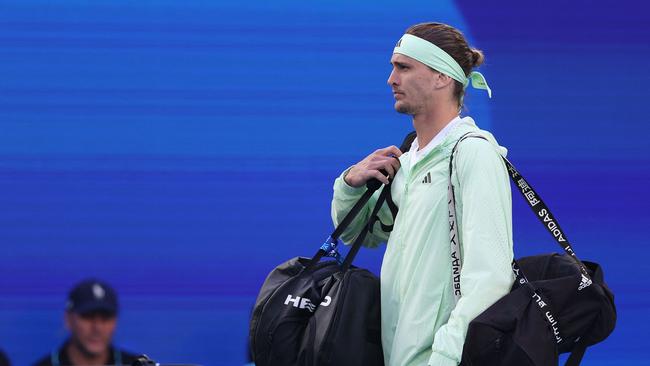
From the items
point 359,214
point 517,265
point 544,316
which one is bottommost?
point 544,316

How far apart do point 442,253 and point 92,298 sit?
5.11 ft

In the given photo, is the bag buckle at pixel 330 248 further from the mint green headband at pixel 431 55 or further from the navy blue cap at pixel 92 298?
the navy blue cap at pixel 92 298

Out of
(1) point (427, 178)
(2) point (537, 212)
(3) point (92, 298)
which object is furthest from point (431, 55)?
(3) point (92, 298)

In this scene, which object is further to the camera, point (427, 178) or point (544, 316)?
point (427, 178)

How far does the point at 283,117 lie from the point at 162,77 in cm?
42

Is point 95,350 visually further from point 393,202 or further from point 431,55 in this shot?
point 431,55

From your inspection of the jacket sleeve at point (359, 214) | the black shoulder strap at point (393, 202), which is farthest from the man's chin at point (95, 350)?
the black shoulder strap at point (393, 202)

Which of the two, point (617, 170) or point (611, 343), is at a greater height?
point (617, 170)

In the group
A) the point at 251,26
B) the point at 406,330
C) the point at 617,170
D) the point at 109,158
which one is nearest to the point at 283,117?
the point at 251,26

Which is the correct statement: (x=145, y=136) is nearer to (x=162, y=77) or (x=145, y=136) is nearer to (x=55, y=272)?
(x=162, y=77)

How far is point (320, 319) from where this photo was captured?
2893mm

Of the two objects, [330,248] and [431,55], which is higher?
[431,55]

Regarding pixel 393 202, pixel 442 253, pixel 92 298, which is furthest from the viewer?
pixel 92 298

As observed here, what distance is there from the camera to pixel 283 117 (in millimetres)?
4172
